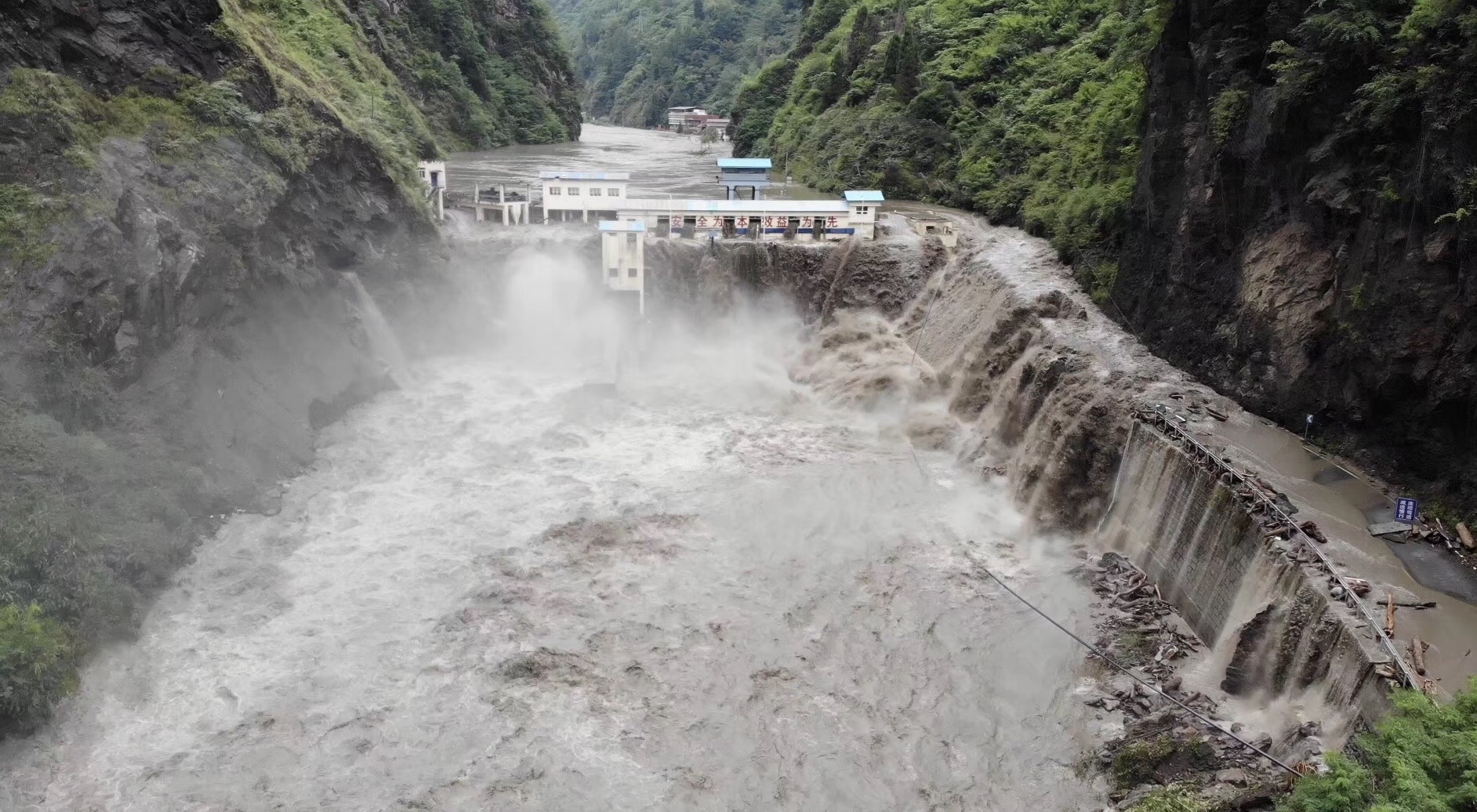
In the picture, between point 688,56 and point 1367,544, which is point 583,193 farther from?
point 688,56

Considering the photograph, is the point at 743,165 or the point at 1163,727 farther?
the point at 743,165

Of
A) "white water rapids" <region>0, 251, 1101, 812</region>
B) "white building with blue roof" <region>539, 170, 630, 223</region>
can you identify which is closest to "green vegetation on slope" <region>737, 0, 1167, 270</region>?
"white water rapids" <region>0, 251, 1101, 812</region>

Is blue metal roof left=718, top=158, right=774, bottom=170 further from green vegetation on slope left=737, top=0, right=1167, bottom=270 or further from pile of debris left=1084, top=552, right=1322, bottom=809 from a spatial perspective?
A: pile of debris left=1084, top=552, right=1322, bottom=809

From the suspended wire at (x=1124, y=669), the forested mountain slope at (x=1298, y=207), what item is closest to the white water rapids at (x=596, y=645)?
the suspended wire at (x=1124, y=669)

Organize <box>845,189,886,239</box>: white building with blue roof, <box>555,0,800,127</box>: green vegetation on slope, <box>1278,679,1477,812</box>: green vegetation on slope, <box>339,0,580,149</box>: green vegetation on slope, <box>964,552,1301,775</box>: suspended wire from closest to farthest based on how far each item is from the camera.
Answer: <box>1278,679,1477,812</box>: green vegetation on slope → <box>964,552,1301,775</box>: suspended wire → <box>845,189,886,239</box>: white building with blue roof → <box>339,0,580,149</box>: green vegetation on slope → <box>555,0,800,127</box>: green vegetation on slope

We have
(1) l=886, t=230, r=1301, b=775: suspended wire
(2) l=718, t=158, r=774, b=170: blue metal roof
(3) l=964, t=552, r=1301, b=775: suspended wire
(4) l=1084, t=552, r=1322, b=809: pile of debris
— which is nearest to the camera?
(4) l=1084, t=552, r=1322, b=809: pile of debris

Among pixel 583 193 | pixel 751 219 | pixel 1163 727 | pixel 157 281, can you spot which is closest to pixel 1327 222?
pixel 1163 727
